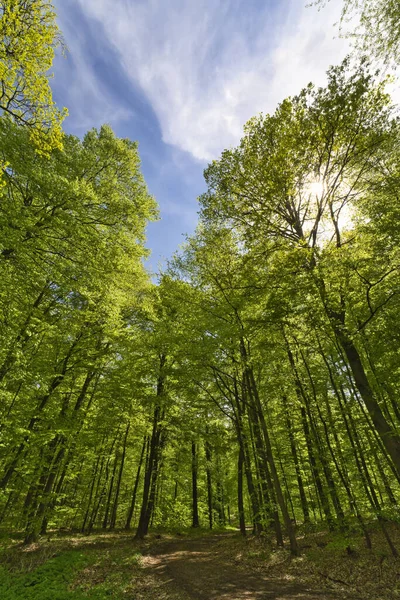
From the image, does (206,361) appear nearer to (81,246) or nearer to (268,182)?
(81,246)

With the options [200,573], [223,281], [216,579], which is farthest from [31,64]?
[200,573]

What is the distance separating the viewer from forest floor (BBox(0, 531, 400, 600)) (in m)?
6.59

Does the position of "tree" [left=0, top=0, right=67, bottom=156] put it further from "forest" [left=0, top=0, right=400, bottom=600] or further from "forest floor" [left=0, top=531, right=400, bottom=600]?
"forest floor" [left=0, top=531, right=400, bottom=600]

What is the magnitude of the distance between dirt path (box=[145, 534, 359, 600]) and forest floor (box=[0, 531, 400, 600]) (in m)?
0.02

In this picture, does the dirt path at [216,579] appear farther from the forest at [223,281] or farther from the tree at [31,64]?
the tree at [31,64]

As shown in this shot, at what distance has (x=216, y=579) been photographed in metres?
7.96

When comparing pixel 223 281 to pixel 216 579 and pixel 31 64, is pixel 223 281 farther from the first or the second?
pixel 216 579

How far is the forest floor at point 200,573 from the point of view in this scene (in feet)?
21.6

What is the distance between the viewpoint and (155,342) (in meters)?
12.0

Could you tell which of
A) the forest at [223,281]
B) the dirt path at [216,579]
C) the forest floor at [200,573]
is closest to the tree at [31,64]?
the forest at [223,281]

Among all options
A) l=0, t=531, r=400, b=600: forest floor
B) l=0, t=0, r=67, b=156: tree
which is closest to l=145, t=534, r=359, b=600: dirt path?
l=0, t=531, r=400, b=600: forest floor

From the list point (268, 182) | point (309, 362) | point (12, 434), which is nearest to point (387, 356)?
point (309, 362)

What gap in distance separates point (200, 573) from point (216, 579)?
0.92 m

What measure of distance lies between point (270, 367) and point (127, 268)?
8.87 metres
